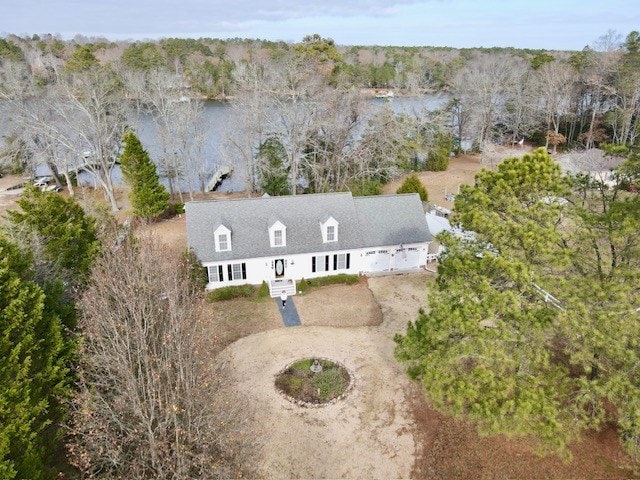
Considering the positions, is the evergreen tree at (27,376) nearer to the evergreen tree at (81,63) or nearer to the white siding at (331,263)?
the white siding at (331,263)

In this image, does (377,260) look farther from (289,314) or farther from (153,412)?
(153,412)

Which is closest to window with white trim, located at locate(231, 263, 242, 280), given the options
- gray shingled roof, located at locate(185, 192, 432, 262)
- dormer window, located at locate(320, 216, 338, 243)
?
gray shingled roof, located at locate(185, 192, 432, 262)

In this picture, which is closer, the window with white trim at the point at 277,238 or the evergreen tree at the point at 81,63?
the window with white trim at the point at 277,238

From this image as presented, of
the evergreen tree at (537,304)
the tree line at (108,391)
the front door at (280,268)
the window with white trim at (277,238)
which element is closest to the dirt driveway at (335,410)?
the tree line at (108,391)

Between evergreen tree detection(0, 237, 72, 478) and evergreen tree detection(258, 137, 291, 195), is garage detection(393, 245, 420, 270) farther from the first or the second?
evergreen tree detection(0, 237, 72, 478)

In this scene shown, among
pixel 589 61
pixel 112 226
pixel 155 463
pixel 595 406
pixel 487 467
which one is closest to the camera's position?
pixel 155 463

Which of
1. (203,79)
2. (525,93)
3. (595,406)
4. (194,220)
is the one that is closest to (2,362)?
(194,220)

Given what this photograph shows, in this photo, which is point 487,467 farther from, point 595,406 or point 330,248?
point 330,248
